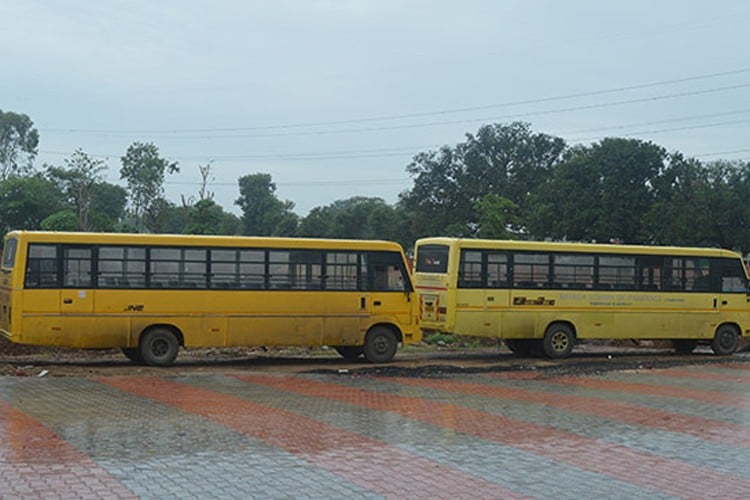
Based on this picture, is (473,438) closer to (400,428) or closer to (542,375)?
(400,428)

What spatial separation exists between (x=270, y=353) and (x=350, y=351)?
2.66 meters

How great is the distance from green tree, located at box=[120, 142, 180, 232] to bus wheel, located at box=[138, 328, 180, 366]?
46187 millimetres

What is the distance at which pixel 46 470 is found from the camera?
8648 millimetres

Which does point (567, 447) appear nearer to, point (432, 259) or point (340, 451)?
point (340, 451)

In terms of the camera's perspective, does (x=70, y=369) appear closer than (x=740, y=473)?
No

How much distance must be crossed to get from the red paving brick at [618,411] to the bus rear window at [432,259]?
16.7ft

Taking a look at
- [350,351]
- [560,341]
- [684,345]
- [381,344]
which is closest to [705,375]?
[560,341]

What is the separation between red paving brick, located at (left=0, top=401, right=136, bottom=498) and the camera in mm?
7871

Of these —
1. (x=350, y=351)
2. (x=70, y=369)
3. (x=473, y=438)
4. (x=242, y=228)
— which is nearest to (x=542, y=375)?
(x=350, y=351)

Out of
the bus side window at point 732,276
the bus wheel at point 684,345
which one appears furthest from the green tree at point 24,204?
the bus side window at point 732,276

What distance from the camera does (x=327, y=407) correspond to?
44.1 ft

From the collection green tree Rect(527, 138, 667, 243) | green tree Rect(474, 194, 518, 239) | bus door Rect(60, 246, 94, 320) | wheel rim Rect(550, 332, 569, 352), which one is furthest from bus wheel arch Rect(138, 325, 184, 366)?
green tree Rect(527, 138, 667, 243)

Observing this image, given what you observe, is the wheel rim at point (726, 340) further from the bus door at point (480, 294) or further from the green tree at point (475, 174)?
the green tree at point (475, 174)

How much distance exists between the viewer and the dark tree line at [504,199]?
60500mm
